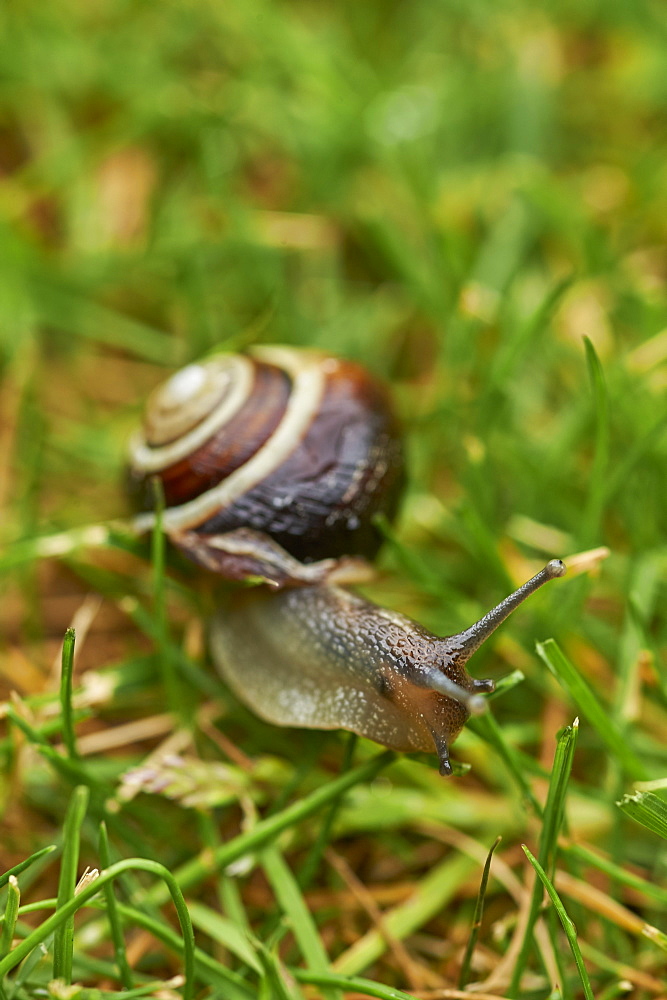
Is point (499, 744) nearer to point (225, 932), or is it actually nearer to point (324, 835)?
point (324, 835)

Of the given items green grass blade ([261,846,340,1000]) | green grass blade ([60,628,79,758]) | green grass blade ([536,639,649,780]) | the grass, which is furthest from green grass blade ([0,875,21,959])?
green grass blade ([536,639,649,780])

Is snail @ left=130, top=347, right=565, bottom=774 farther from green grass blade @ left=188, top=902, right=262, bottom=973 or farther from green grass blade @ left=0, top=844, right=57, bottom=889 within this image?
green grass blade @ left=0, top=844, right=57, bottom=889

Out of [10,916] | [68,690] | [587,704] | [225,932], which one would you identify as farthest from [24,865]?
[587,704]

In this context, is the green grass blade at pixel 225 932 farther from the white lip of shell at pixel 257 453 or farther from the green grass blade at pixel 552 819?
the white lip of shell at pixel 257 453

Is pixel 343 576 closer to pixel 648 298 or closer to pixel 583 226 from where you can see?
pixel 648 298

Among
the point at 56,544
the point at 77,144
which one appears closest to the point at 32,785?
the point at 56,544
